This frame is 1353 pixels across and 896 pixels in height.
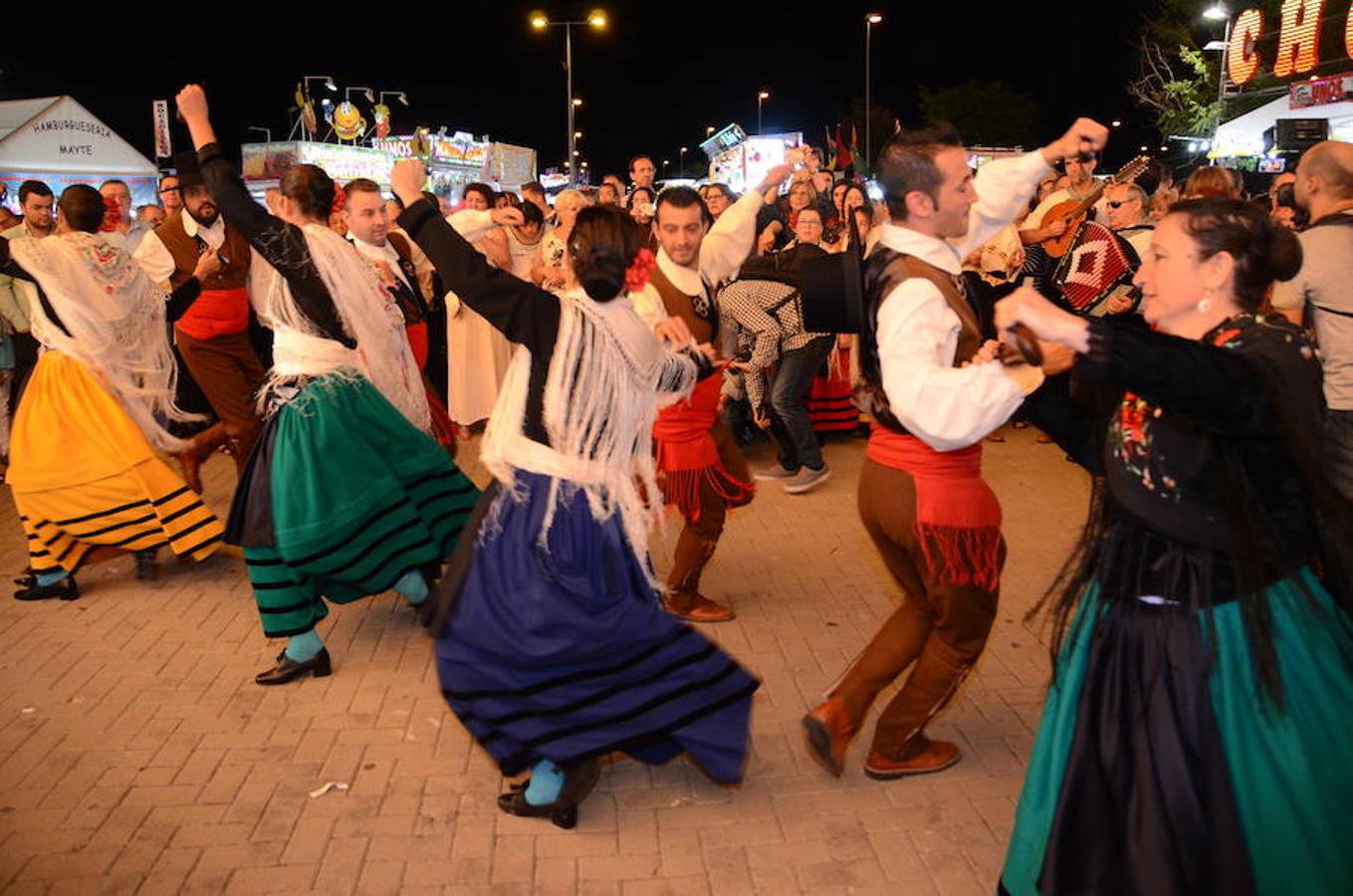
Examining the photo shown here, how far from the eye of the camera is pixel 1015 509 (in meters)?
6.94

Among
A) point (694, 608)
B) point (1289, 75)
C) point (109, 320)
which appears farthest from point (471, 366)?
point (1289, 75)

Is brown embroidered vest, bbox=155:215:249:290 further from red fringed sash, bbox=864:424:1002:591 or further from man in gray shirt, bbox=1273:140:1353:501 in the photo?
man in gray shirt, bbox=1273:140:1353:501

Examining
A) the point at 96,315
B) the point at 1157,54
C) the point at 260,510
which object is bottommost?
the point at 260,510

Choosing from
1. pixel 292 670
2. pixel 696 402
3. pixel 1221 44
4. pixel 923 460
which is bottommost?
pixel 292 670

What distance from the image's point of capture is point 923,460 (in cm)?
320

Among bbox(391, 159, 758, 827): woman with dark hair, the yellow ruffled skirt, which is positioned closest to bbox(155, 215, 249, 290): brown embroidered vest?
the yellow ruffled skirt

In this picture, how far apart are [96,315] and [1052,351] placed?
16.0 feet

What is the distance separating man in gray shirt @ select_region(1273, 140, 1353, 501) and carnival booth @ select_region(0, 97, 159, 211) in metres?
22.8

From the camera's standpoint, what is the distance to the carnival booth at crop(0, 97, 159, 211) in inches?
866

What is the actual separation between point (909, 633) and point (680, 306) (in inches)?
71.9

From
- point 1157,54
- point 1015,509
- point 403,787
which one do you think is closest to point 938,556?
point 403,787

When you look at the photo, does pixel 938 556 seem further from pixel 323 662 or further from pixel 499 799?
pixel 323 662

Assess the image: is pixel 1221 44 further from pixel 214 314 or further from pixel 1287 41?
pixel 214 314

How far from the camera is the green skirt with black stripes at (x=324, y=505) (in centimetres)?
431
